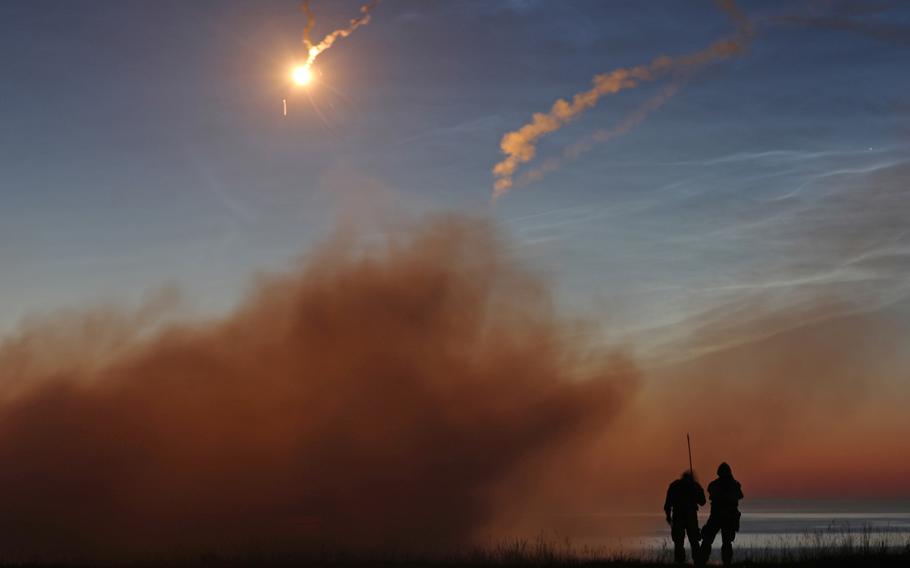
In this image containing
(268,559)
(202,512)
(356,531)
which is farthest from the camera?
(202,512)

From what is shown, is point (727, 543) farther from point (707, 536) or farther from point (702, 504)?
point (702, 504)

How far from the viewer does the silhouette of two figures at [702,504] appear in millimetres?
26095

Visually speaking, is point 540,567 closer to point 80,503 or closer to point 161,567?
point 161,567

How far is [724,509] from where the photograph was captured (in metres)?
→ 26.1

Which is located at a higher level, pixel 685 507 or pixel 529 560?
pixel 685 507

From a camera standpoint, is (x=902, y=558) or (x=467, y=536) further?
(x=467, y=536)

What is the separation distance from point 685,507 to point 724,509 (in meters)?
1.15

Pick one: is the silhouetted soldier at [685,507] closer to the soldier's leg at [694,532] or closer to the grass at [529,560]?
the soldier's leg at [694,532]

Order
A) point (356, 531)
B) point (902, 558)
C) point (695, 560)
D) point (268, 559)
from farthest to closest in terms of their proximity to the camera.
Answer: point (356, 531) → point (268, 559) → point (695, 560) → point (902, 558)

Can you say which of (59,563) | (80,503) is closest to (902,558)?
(59,563)

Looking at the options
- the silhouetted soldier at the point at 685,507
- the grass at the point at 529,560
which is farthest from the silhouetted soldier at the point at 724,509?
the grass at the point at 529,560

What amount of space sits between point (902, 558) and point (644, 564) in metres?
6.43

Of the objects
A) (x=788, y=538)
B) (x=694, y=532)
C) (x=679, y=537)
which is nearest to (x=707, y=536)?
(x=694, y=532)

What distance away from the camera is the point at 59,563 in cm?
2886
